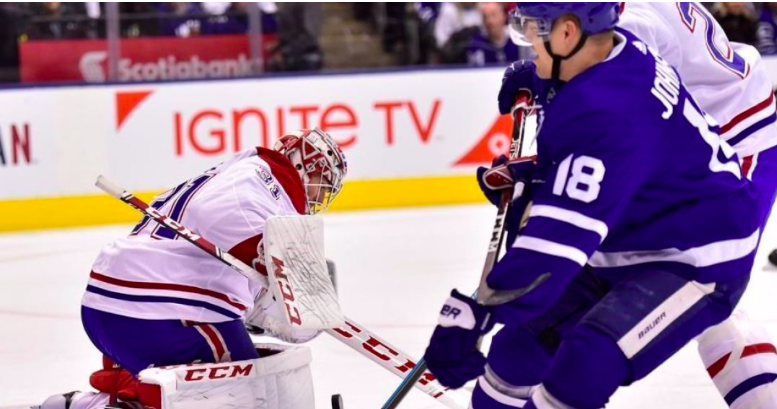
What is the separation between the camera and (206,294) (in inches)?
111

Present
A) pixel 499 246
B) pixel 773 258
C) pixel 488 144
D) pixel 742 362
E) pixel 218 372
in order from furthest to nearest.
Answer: pixel 488 144 < pixel 773 258 < pixel 218 372 < pixel 742 362 < pixel 499 246

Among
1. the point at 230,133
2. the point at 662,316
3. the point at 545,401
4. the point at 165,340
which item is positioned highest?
the point at 662,316

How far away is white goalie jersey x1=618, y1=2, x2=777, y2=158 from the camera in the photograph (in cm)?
285

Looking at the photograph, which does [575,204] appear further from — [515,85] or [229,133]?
[229,133]

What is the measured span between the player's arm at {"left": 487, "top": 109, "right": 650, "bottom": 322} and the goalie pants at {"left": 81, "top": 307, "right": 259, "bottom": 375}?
98 centimetres

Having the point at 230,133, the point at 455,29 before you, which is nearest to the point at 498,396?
the point at 230,133

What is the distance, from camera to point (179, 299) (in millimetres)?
2818

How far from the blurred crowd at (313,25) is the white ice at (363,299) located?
912 millimetres

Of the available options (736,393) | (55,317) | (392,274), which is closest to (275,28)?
(392,274)

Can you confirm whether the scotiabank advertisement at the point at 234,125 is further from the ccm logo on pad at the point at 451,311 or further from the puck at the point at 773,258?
the ccm logo on pad at the point at 451,311

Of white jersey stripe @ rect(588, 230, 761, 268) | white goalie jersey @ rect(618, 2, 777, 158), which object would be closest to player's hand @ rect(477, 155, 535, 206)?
white jersey stripe @ rect(588, 230, 761, 268)

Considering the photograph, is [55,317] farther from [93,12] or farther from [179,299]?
[93,12]

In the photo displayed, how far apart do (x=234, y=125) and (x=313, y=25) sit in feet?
2.62

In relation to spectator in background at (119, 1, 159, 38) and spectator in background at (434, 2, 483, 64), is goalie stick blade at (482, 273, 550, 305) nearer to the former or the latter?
spectator in background at (119, 1, 159, 38)
